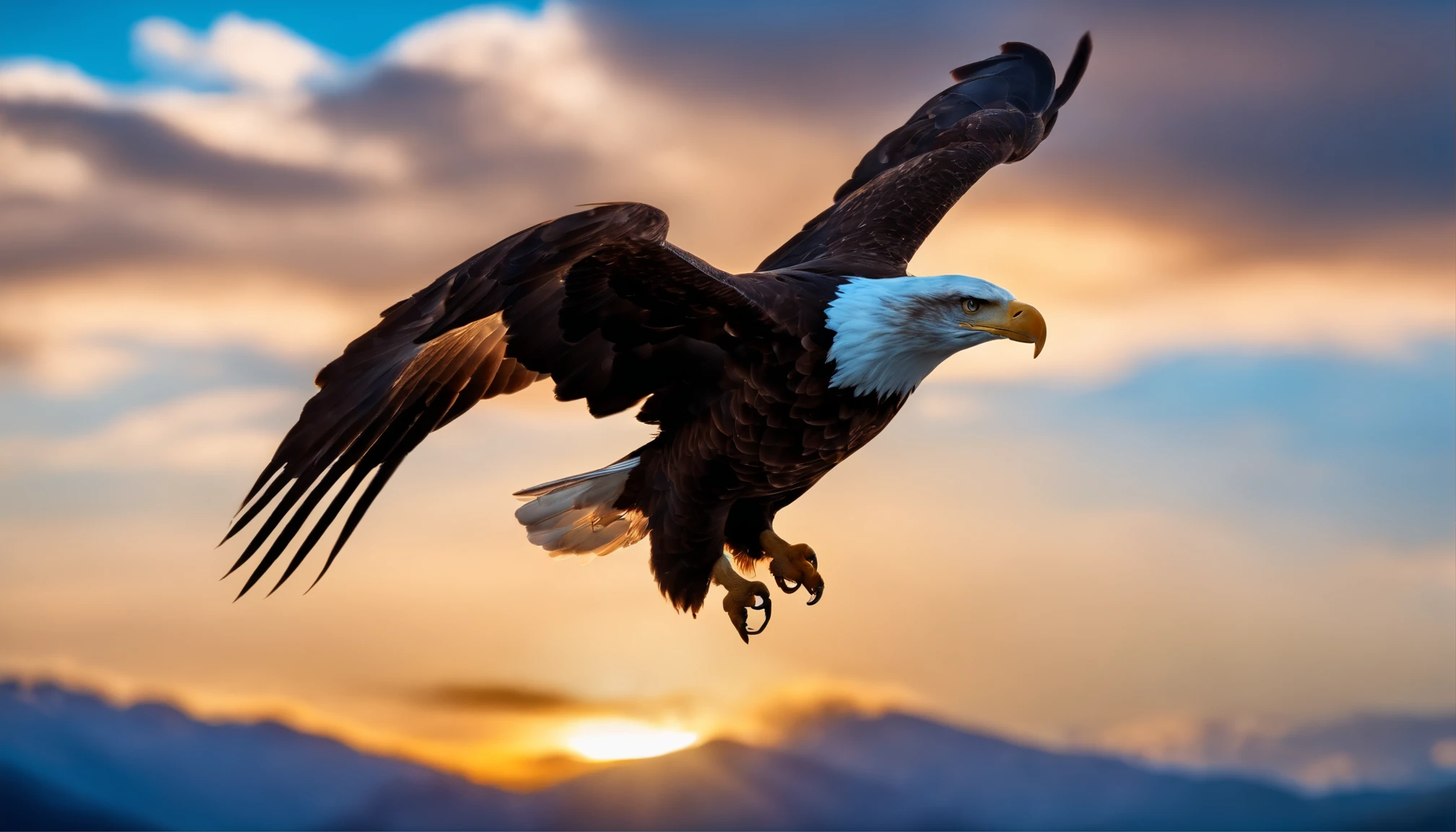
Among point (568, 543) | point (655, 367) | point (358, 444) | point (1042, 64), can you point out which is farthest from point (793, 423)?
point (1042, 64)

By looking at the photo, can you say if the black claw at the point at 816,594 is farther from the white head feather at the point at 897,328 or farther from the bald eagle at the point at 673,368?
the white head feather at the point at 897,328

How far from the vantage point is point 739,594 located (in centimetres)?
554

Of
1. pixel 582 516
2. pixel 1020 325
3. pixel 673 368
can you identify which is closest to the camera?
pixel 1020 325

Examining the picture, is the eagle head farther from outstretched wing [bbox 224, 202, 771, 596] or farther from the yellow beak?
outstretched wing [bbox 224, 202, 771, 596]

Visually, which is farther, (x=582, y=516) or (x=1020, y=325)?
(x=582, y=516)

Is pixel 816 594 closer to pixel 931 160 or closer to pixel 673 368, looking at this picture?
pixel 673 368

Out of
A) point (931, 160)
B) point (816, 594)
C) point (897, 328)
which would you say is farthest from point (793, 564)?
point (931, 160)

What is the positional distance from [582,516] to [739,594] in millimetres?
1175

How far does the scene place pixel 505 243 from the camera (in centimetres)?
473

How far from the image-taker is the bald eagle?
4.71 metres

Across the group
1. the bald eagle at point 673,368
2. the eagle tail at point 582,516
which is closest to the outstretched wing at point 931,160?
the bald eagle at point 673,368

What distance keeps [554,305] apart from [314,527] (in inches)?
45.9

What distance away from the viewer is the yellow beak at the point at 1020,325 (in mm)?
4895

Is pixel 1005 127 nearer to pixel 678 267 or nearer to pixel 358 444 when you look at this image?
pixel 678 267
